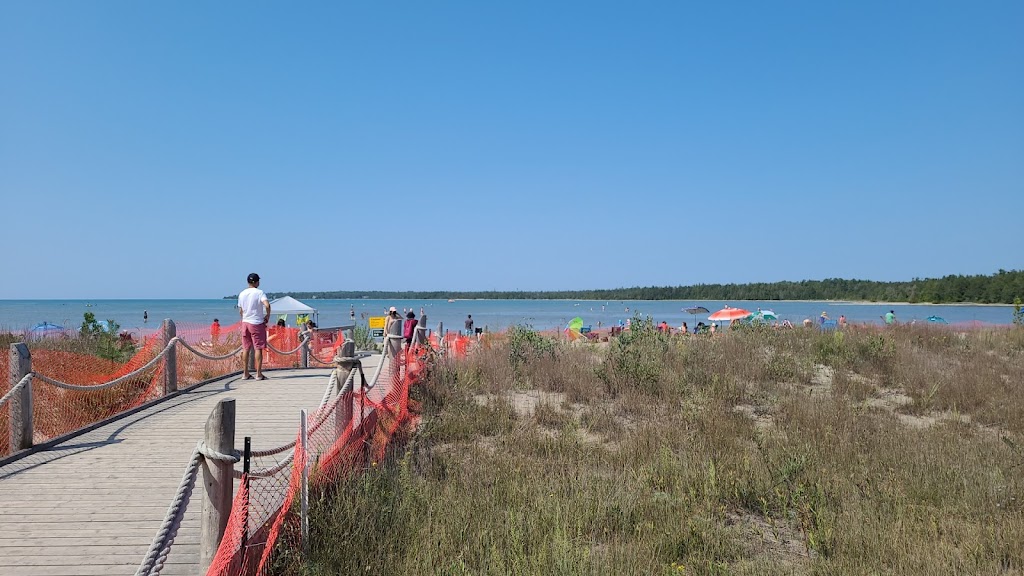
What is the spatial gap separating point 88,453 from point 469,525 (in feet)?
14.8

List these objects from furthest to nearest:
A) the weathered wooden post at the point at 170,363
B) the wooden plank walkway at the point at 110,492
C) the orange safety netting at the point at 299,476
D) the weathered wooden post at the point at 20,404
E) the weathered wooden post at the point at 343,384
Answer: the weathered wooden post at the point at 170,363, the weathered wooden post at the point at 20,404, the weathered wooden post at the point at 343,384, the wooden plank walkway at the point at 110,492, the orange safety netting at the point at 299,476

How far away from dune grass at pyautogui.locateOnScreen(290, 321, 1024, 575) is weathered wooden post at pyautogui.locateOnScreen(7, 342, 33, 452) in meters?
3.99

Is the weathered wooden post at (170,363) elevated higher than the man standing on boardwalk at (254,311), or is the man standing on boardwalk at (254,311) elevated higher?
the man standing on boardwalk at (254,311)

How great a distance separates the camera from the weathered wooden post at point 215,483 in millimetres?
3148

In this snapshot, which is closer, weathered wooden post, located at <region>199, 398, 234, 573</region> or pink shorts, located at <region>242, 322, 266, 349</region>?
weathered wooden post, located at <region>199, 398, 234, 573</region>

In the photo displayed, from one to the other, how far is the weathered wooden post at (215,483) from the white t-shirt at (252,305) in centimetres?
796

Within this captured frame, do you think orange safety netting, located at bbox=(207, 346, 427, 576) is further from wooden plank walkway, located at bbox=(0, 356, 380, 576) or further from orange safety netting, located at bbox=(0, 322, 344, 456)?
orange safety netting, located at bbox=(0, 322, 344, 456)

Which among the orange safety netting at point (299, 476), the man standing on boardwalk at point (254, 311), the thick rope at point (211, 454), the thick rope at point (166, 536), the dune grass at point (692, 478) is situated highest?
the man standing on boardwalk at point (254, 311)

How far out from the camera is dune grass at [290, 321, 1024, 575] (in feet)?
14.4

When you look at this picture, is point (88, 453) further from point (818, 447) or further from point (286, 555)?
point (818, 447)


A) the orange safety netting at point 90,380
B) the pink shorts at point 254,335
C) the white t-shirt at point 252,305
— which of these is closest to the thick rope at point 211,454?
the orange safety netting at point 90,380

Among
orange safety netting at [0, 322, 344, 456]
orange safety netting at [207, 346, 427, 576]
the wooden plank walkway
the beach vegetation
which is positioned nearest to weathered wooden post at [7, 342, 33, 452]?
the wooden plank walkway

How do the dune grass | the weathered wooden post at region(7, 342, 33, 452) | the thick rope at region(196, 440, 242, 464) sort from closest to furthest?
1. the thick rope at region(196, 440, 242, 464)
2. the dune grass
3. the weathered wooden post at region(7, 342, 33, 452)

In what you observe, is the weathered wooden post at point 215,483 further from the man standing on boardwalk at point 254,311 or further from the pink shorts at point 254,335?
the pink shorts at point 254,335
